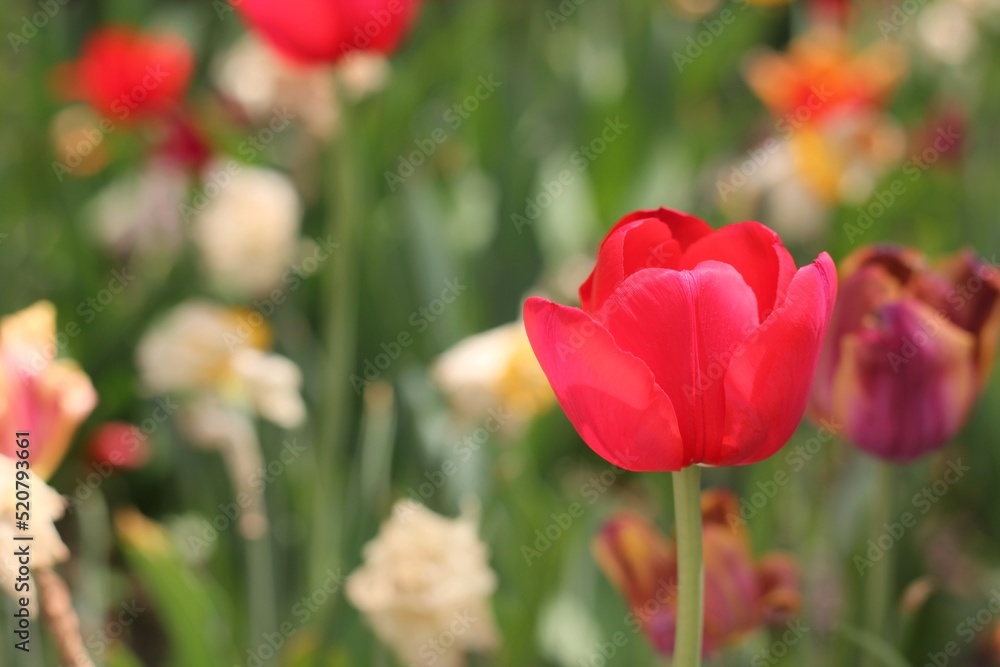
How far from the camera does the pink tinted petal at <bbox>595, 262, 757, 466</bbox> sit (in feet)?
1.16

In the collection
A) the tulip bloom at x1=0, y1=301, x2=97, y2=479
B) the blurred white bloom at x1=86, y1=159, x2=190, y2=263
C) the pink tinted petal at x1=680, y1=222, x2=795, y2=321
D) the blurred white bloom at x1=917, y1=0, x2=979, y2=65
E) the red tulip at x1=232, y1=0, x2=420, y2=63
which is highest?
the red tulip at x1=232, y1=0, x2=420, y2=63

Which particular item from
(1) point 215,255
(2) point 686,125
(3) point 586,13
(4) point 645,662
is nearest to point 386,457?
(4) point 645,662

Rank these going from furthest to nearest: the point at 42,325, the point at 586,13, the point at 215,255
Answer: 1. the point at 586,13
2. the point at 215,255
3. the point at 42,325

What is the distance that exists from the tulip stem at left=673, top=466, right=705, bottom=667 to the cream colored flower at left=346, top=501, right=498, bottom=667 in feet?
0.83

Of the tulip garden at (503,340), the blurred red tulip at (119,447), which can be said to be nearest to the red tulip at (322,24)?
the tulip garden at (503,340)

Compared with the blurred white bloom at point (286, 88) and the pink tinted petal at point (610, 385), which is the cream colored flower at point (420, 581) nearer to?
the pink tinted petal at point (610, 385)

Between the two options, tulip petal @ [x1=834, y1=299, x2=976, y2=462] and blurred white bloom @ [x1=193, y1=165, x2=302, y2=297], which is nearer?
tulip petal @ [x1=834, y1=299, x2=976, y2=462]

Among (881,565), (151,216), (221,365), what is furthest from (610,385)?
(151,216)

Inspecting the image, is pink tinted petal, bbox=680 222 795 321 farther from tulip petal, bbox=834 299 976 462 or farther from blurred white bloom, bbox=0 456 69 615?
blurred white bloom, bbox=0 456 69 615

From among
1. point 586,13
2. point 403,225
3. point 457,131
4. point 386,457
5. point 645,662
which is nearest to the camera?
point 645,662

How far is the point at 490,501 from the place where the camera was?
80cm

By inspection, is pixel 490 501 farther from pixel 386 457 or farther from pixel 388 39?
pixel 388 39

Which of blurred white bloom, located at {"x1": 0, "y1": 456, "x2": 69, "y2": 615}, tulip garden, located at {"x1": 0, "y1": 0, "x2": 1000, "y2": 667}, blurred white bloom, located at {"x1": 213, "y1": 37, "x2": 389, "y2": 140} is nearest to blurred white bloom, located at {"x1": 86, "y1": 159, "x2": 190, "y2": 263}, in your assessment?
tulip garden, located at {"x1": 0, "y1": 0, "x2": 1000, "y2": 667}

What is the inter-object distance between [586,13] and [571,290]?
889mm
